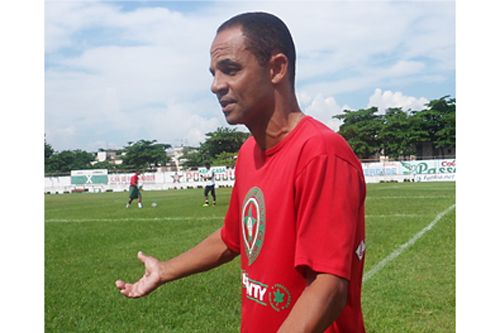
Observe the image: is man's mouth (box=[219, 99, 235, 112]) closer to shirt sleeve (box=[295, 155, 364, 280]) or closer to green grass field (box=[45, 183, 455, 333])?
shirt sleeve (box=[295, 155, 364, 280])

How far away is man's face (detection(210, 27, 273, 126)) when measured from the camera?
1637 millimetres

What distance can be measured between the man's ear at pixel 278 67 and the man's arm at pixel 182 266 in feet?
2.52

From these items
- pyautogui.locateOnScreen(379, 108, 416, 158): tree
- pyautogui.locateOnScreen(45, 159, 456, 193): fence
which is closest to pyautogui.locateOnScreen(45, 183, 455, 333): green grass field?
pyautogui.locateOnScreen(45, 159, 456, 193): fence

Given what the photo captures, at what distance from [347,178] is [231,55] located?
1.58ft

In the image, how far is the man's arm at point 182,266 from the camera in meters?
2.20

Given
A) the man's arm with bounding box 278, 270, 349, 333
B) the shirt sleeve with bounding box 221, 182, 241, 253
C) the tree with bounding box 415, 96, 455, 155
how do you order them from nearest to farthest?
the man's arm with bounding box 278, 270, 349, 333 < the shirt sleeve with bounding box 221, 182, 241, 253 < the tree with bounding box 415, 96, 455, 155

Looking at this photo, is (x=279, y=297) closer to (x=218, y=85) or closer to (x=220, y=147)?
(x=218, y=85)

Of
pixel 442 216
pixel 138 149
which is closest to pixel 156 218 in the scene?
pixel 442 216

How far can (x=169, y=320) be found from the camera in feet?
18.1

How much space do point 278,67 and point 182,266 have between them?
0.92 m

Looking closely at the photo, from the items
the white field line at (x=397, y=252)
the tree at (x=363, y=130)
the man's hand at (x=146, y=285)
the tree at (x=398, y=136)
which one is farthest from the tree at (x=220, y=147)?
the man's hand at (x=146, y=285)

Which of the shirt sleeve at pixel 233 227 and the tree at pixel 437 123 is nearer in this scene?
the shirt sleeve at pixel 233 227

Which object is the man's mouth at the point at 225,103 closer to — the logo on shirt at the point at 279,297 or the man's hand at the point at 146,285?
the logo on shirt at the point at 279,297

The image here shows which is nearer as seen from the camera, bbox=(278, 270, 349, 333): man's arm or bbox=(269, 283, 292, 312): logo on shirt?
bbox=(278, 270, 349, 333): man's arm
